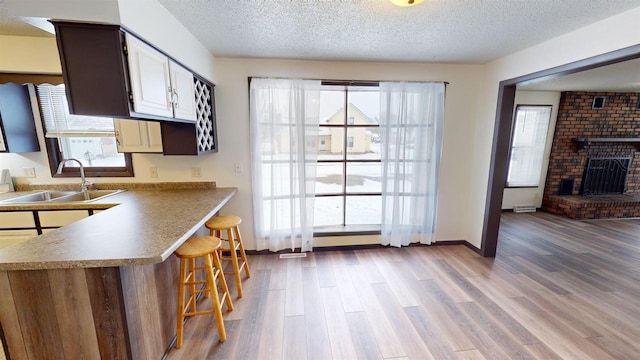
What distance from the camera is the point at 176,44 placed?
1.88 metres

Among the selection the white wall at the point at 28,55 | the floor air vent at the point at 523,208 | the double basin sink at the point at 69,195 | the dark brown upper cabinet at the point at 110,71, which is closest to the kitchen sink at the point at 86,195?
the double basin sink at the point at 69,195

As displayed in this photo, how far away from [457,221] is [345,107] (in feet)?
7.09

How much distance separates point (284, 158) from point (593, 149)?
599cm

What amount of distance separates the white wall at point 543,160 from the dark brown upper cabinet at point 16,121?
674 cm

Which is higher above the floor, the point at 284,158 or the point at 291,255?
the point at 284,158

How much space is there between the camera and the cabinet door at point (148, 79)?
1.46m

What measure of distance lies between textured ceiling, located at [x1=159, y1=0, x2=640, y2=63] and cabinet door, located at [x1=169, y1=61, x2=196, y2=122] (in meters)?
0.36

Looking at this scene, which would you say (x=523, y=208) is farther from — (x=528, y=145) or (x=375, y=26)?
(x=375, y=26)

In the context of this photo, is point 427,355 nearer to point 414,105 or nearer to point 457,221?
point 457,221

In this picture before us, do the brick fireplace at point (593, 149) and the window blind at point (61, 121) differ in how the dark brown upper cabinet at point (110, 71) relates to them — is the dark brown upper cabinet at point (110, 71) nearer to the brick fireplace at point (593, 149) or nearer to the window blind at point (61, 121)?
the window blind at point (61, 121)

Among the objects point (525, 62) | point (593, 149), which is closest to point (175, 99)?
point (525, 62)

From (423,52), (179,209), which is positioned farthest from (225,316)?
(423,52)

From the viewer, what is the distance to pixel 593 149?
15.5 ft

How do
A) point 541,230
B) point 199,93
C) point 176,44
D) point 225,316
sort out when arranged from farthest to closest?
point 541,230 < point 199,93 < point 225,316 < point 176,44
